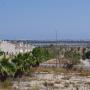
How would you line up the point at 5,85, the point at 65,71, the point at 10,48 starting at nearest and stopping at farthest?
1. the point at 5,85
2. the point at 65,71
3. the point at 10,48

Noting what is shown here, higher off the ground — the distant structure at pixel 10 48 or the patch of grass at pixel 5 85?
the distant structure at pixel 10 48

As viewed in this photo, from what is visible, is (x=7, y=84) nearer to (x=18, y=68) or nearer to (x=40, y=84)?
(x=40, y=84)

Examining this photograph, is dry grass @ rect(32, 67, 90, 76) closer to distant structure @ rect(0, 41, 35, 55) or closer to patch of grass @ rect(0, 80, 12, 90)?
distant structure @ rect(0, 41, 35, 55)

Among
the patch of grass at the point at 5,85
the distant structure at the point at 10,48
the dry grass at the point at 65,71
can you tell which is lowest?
the dry grass at the point at 65,71

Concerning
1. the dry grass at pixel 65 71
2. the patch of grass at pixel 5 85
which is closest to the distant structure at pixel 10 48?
the dry grass at pixel 65 71

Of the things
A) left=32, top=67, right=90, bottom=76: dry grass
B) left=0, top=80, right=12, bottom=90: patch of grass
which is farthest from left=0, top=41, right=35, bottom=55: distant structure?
left=0, top=80, right=12, bottom=90: patch of grass

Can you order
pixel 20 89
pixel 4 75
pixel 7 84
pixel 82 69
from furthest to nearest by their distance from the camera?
pixel 82 69 < pixel 4 75 < pixel 7 84 < pixel 20 89

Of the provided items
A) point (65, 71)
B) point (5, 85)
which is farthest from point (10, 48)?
point (5, 85)

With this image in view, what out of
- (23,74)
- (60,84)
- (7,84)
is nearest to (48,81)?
(60,84)

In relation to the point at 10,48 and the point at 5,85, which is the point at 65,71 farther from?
the point at 10,48

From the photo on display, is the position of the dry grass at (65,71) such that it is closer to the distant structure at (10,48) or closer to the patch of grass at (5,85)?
the distant structure at (10,48)

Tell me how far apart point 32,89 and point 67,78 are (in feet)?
30.4

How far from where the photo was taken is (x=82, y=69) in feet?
152

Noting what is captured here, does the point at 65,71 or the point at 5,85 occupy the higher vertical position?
the point at 5,85
